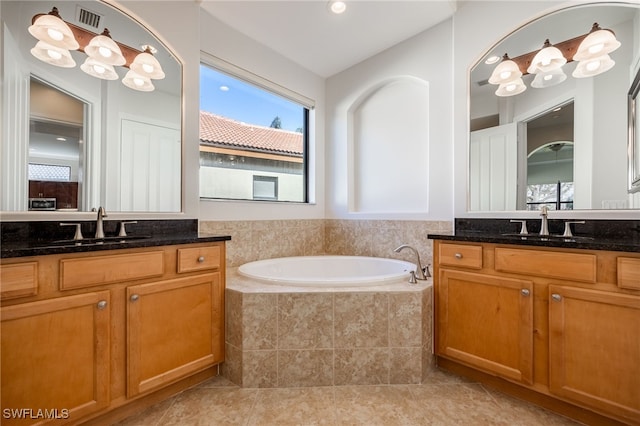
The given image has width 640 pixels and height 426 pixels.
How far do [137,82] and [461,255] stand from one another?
2.43 m

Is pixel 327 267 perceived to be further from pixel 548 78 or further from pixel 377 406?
pixel 548 78

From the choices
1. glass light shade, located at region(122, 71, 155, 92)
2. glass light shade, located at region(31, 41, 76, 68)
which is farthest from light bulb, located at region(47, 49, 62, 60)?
glass light shade, located at region(122, 71, 155, 92)

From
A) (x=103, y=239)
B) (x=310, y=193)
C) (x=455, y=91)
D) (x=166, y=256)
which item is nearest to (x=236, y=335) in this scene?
(x=166, y=256)

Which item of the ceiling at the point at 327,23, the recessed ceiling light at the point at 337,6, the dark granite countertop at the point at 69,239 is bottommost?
the dark granite countertop at the point at 69,239

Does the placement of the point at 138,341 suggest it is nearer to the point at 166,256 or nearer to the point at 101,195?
the point at 166,256

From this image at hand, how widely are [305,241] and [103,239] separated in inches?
70.6

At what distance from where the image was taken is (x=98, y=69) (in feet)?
5.81

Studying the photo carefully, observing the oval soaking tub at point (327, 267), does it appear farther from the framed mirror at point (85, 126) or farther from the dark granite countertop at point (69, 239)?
the framed mirror at point (85, 126)

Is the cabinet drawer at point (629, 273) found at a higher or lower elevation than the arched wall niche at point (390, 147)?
lower

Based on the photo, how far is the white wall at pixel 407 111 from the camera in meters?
2.40

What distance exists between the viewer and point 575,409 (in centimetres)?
144

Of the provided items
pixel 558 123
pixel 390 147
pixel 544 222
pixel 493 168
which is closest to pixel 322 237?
pixel 390 147

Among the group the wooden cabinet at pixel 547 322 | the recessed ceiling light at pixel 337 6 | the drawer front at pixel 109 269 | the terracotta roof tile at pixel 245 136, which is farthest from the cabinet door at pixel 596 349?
the terracotta roof tile at pixel 245 136

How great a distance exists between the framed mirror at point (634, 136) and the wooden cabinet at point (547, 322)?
66cm
